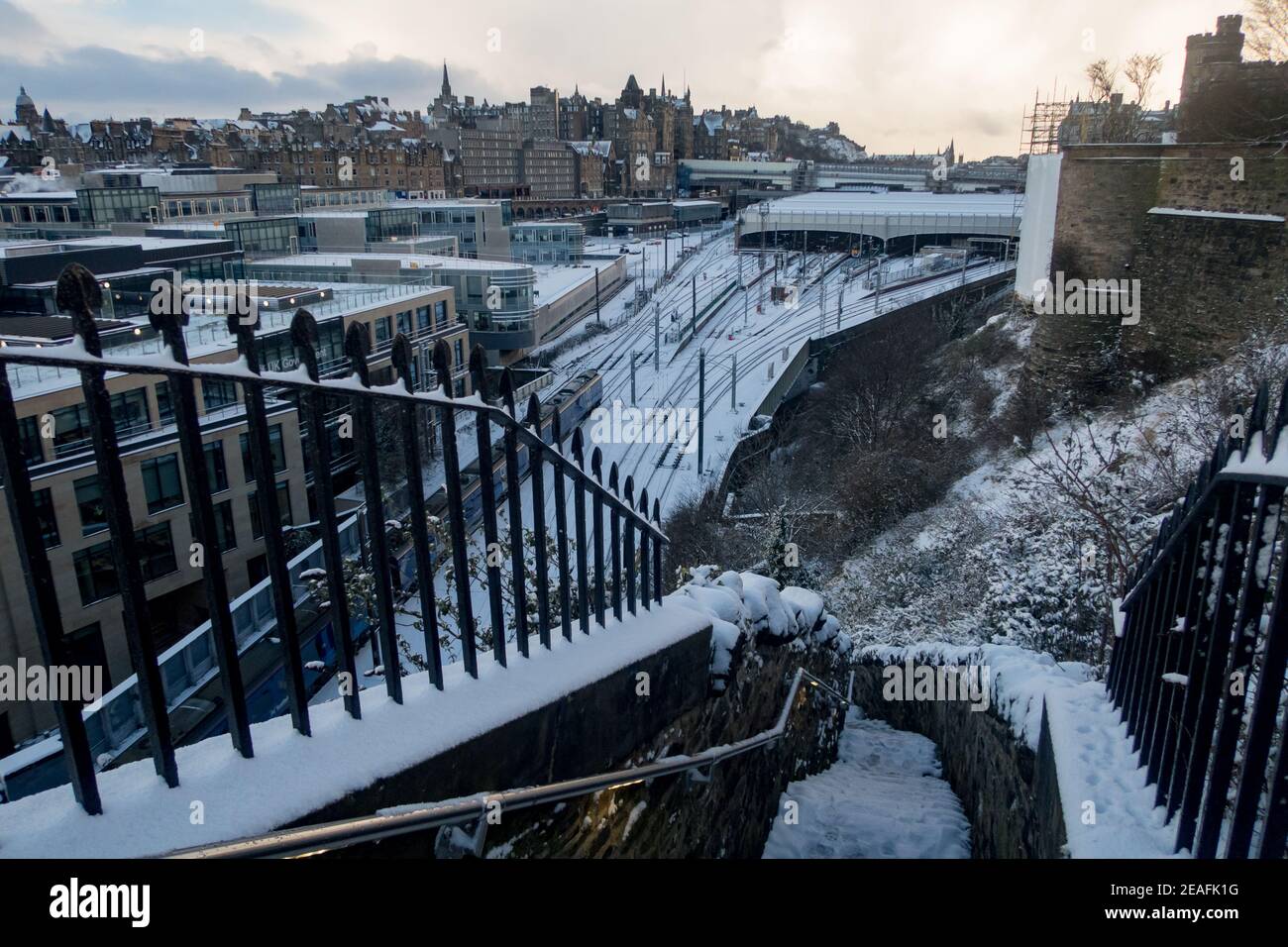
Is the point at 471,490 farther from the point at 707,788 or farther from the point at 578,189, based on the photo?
the point at 578,189

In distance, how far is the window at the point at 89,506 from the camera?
36.0 feet

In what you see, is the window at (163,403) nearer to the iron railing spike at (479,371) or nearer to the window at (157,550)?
the window at (157,550)

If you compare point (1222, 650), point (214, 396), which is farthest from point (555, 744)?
point (214, 396)

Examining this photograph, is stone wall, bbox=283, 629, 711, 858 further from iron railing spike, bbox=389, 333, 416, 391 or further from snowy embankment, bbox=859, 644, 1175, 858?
snowy embankment, bbox=859, 644, 1175, 858

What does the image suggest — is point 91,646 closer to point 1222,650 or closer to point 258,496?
point 258,496

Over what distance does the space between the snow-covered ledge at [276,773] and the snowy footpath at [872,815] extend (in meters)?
2.66

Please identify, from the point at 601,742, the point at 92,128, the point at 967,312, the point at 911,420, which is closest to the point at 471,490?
the point at 911,420

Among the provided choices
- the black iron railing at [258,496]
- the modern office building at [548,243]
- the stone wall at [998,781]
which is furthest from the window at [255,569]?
the modern office building at [548,243]

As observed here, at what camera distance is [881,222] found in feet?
228

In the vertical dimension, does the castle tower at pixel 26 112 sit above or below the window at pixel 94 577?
above

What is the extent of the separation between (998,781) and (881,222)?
69470mm

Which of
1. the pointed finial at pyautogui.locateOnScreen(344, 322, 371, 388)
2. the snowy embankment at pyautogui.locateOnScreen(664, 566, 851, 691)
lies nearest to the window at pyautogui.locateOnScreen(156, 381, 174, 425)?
the snowy embankment at pyautogui.locateOnScreen(664, 566, 851, 691)

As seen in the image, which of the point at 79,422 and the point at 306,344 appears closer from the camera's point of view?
the point at 306,344
